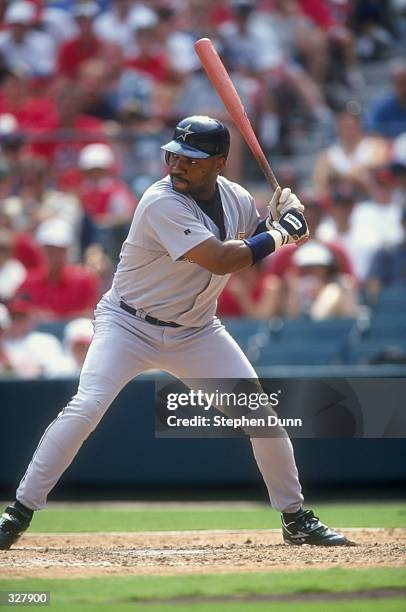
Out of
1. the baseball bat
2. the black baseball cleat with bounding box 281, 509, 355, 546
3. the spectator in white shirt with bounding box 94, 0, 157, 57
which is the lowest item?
the black baseball cleat with bounding box 281, 509, 355, 546

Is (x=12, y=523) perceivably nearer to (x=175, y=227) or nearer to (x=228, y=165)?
(x=175, y=227)

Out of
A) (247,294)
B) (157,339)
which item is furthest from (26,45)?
(157,339)

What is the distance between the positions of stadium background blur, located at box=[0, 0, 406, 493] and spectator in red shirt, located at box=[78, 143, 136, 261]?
2 cm

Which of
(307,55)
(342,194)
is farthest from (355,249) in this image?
(307,55)

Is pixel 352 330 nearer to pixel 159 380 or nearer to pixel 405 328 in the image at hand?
pixel 405 328

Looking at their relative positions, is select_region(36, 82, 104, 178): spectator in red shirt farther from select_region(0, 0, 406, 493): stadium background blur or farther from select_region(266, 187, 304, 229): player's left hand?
select_region(266, 187, 304, 229): player's left hand

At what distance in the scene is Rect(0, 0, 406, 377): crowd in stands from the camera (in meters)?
9.15

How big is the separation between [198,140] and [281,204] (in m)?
0.50

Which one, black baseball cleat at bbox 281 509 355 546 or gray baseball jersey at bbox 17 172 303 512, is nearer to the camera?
gray baseball jersey at bbox 17 172 303 512

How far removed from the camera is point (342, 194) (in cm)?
964

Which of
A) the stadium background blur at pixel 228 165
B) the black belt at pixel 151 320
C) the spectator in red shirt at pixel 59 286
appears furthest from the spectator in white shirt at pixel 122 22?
the black belt at pixel 151 320

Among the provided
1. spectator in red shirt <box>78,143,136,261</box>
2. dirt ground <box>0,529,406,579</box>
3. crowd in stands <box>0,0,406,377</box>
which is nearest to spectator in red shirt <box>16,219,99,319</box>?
crowd in stands <box>0,0,406,377</box>

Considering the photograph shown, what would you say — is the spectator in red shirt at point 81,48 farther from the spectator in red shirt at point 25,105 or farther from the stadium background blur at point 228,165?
the spectator in red shirt at point 25,105

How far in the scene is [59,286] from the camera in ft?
31.2
